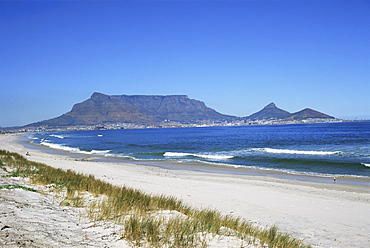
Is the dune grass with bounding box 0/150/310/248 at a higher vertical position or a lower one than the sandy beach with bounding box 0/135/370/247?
higher

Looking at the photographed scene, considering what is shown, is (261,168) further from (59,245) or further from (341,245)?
(59,245)

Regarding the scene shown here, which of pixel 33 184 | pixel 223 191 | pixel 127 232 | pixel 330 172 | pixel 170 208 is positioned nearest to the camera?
pixel 127 232

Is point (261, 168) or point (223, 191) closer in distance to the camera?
point (223, 191)

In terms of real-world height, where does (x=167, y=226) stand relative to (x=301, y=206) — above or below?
above

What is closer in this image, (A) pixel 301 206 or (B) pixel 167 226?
(B) pixel 167 226

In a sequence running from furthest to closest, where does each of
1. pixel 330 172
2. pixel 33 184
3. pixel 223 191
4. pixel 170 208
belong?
pixel 330 172, pixel 223 191, pixel 33 184, pixel 170 208

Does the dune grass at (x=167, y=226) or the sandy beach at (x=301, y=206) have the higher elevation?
the dune grass at (x=167, y=226)

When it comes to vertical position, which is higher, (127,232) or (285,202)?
(127,232)

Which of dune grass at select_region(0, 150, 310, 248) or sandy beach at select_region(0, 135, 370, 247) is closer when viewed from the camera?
dune grass at select_region(0, 150, 310, 248)

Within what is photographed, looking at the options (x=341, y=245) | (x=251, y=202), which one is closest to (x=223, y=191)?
(x=251, y=202)

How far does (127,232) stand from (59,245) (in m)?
1.14

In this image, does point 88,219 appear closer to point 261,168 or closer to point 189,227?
point 189,227

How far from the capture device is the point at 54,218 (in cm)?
586

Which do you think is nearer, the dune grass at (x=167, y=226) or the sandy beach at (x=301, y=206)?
the dune grass at (x=167, y=226)
